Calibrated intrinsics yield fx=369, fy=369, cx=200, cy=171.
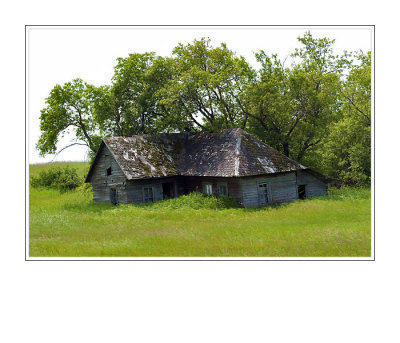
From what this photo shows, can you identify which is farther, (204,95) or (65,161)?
(65,161)

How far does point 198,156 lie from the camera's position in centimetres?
2728

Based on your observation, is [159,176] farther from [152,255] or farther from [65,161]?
→ [152,255]

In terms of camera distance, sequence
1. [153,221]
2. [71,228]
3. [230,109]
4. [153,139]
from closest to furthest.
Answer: [71,228] < [153,221] < [153,139] < [230,109]

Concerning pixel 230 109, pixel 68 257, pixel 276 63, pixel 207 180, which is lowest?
pixel 68 257

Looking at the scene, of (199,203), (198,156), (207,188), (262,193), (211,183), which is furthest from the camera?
(198,156)

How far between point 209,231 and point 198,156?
12.4 metres

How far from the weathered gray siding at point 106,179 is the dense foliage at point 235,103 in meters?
5.57

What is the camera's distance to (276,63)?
29.7 m

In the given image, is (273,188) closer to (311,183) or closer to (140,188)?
(311,183)

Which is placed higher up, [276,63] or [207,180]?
[276,63]

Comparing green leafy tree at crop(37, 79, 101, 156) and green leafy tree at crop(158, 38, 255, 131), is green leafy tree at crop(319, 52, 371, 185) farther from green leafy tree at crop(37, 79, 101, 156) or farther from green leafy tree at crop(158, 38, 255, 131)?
green leafy tree at crop(37, 79, 101, 156)

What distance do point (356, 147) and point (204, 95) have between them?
12089 mm

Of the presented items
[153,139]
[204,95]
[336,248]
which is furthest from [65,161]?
[336,248]

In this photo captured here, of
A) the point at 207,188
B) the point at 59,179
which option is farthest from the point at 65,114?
the point at 207,188
